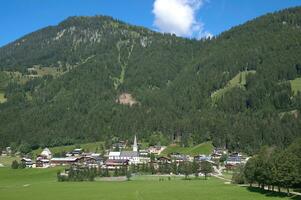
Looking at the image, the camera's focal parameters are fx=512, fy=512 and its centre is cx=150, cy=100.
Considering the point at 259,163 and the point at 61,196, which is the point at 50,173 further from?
the point at 259,163

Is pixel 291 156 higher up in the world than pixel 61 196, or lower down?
higher up

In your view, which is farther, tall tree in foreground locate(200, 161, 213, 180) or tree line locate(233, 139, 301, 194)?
tall tree in foreground locate(200, 161, 213, 180)

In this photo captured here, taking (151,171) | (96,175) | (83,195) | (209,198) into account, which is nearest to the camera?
(209,198)

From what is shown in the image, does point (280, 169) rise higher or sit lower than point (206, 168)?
lower

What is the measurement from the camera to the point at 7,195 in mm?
109875

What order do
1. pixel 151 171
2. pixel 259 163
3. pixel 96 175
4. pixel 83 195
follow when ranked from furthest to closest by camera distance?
pixel 151 171 → pixel 96 175 → pixel 259 163 → pixel 83 195

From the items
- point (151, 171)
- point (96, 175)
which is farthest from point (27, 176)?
point (151, 171)

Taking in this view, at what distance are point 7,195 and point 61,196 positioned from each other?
603 inches

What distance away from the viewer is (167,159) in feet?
650

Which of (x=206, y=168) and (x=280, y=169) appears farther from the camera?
(x=206, y=168)

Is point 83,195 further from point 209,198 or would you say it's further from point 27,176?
point 27,176

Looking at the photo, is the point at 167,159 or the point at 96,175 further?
the point at 167,159

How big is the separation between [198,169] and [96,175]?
32.9m

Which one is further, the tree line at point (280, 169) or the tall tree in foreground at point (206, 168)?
the tall tree in foreground at point (206, 168)
